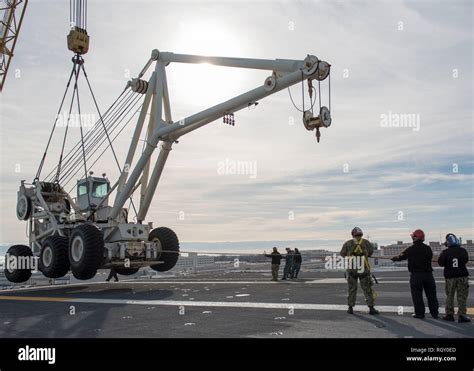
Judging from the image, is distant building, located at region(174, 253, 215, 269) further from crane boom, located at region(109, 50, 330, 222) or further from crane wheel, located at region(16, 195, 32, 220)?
crane wheel, located at region(16, 195, 32, 220)

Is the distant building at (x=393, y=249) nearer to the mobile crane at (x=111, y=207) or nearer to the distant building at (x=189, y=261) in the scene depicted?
the distant building at (x=189, y=261)

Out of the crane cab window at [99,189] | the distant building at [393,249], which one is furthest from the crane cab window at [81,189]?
the distant building at [393,249]

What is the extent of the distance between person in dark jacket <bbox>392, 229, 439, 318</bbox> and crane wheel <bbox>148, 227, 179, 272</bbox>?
11.8m

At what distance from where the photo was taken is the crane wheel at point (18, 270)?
19750mm

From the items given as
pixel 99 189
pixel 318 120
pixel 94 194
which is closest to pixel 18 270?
pixel 94 194

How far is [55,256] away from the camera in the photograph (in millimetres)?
17703

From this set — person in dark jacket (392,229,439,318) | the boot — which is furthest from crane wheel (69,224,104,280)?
person in dark jacket (392,229,439,318)

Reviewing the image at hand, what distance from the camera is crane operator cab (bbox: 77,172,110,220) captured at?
19703 millimetres

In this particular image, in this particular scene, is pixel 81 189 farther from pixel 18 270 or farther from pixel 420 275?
pixel 420 275

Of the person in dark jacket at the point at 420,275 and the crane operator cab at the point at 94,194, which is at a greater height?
the crane operator cab at the point at 94,194
